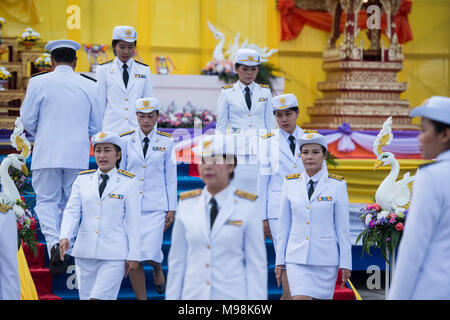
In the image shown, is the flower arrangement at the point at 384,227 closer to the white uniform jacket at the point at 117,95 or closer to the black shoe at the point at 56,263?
the white uniform jacket at the point at 117,95

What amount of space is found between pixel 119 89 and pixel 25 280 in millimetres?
1886

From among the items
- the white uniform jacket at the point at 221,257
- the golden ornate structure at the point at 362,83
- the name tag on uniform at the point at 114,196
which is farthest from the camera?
the golden ornate structure at the point at 362,83

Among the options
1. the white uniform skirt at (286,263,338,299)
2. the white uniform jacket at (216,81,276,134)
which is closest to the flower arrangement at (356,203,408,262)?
Answer: the white uniform jacket at (216,81,276,134)

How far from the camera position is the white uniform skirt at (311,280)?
5.12 metres

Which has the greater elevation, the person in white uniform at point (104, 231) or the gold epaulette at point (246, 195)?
the gold epaulette at point (246, 195)

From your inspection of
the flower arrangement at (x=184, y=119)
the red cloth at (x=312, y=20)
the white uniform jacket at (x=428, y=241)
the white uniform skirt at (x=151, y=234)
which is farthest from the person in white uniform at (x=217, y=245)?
the red cloth at (x=312, y=20)

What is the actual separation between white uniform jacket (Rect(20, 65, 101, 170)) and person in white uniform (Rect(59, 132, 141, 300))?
1.33 m

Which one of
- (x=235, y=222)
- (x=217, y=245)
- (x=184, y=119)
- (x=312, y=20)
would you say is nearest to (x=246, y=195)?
(x=235, y=222)

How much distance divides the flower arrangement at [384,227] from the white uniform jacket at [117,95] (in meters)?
2.29

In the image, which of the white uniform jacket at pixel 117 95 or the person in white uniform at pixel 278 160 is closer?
the person in white uniform at pixel 278 160

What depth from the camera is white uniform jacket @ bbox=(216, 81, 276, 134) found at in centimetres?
699

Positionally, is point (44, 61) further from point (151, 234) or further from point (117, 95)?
point (151, 234)

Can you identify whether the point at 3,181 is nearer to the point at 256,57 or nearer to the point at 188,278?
the point at 256,57
